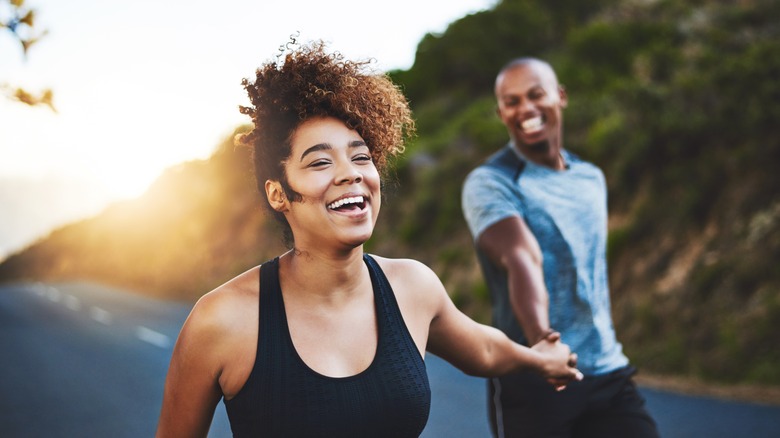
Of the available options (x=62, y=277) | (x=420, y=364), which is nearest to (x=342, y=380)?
(x=420, y=364)

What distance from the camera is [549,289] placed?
3.46 m

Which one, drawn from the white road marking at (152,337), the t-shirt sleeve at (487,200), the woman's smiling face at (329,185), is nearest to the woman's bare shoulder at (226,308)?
the woman's smiling face at (329,185)

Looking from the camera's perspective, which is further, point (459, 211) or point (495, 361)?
point (459, 211)

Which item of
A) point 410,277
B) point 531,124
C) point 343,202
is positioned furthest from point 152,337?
point 343,202

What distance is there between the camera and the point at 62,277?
158 ft

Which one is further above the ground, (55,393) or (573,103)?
(573,103)

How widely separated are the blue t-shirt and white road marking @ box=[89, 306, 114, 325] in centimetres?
1673

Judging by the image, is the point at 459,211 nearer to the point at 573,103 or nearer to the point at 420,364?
the point at 573,103

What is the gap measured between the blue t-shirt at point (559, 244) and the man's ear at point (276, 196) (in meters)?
1.22

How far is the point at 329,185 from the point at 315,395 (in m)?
0.61

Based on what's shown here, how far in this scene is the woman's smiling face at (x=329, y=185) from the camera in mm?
2416

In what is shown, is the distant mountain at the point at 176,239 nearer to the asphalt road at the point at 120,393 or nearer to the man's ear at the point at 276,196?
the asphalt road at the point at 120,393

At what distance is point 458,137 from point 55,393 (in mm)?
11970

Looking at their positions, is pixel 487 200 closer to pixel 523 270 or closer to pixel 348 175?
pixel 523 270
